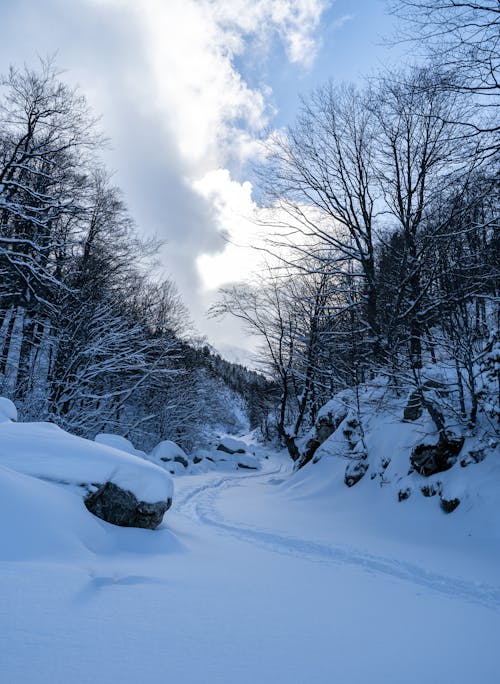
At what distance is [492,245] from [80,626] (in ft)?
26.4

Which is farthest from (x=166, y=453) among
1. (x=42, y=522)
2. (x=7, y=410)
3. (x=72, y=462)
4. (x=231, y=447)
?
(x=42, y=522)

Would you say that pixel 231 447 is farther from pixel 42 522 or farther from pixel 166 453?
pixel 42 522

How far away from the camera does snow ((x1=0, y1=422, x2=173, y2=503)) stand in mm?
4531

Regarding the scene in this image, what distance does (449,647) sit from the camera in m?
2.55

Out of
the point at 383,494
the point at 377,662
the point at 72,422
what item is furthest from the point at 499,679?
the point at 72,422

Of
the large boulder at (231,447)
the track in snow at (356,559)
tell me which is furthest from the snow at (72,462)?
the large boulder at (231,447)

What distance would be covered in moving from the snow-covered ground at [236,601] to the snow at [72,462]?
337 millimetres

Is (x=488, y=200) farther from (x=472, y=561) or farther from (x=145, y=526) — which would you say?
(x=145, y=526)

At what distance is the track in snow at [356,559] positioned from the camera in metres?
3.73

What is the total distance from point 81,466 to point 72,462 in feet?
0.50

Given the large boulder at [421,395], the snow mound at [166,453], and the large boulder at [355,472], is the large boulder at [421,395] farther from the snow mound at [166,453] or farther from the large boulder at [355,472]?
the snow mound at [166,453]

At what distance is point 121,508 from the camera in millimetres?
4582

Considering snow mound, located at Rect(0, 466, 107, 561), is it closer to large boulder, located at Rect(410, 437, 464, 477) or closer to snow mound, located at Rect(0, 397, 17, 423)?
snow mound, located at Rect(0, 397, 17, 423)

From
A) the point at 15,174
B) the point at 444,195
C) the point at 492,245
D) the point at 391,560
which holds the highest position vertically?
the point at 15,174
